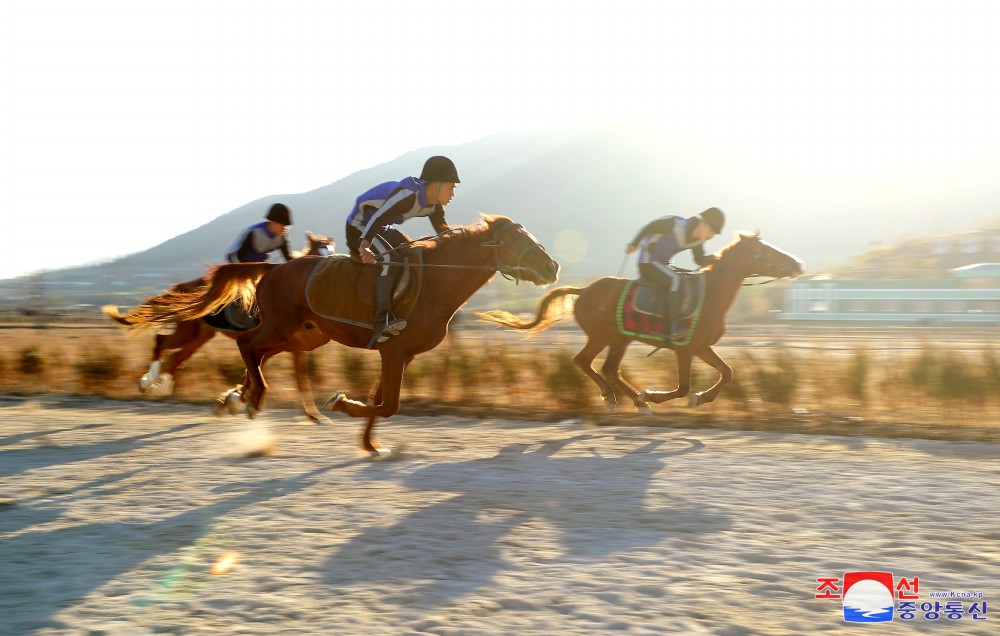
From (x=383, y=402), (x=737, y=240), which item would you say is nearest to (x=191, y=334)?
(x=383, y=402)

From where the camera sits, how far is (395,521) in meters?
5.58

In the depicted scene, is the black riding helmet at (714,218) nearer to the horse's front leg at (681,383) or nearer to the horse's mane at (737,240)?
the horse's mane at (737,240)

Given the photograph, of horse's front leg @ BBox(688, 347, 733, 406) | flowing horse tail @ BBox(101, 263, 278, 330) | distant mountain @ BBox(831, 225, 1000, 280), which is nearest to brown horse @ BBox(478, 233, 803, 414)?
horse's front leg @ BBox(688, 347, 733, 406)

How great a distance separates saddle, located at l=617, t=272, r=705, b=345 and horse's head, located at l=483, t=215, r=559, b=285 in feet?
9.32

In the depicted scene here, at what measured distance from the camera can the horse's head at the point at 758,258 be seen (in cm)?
1009

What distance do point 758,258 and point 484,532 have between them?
20.2 feet

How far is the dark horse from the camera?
7789mm

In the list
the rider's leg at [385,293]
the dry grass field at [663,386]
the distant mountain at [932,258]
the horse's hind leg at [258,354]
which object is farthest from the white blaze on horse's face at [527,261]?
the distant mountain at [932,258]

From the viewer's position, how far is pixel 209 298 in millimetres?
9453

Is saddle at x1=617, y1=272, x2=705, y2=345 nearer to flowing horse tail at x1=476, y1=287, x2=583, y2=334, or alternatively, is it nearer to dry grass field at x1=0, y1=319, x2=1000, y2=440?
flowing horse tail at x1=476, y1=287, x2=583, y2=334

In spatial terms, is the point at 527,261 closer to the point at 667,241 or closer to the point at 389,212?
the point at 389,212

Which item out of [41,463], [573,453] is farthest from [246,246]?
[573,453]

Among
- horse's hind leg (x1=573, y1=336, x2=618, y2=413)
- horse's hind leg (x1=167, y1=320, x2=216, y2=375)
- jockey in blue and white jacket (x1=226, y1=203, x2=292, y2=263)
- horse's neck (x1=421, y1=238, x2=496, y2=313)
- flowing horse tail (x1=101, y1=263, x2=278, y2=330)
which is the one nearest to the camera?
horse's neck (x1=421, y1=238, x2=496, y2=313)

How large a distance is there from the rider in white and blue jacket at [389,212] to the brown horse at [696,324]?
224 centimetres
